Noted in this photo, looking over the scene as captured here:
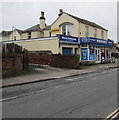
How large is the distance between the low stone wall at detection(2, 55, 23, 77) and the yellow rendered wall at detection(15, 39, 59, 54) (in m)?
8.15

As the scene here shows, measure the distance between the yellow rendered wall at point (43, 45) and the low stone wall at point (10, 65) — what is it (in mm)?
8147

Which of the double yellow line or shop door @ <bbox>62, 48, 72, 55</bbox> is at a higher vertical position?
shop door @ <bbox>62, 48, 72, 55</bbox>

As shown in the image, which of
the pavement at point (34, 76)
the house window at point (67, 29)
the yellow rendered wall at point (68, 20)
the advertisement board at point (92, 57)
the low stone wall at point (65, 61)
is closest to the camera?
the pavement at point (34, 76)

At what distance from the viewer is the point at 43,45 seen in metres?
21.3

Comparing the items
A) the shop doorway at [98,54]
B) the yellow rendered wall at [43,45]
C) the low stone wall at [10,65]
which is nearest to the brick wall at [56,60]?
the yellow rendered wall at [43,45]

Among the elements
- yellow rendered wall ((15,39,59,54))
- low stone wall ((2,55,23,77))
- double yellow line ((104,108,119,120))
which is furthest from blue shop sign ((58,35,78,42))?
double yellow line ((104,108,119,120))

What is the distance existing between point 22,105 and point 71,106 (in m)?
1.75

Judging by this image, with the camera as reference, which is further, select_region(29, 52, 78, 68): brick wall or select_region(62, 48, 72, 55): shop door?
select_region(62, 48, 72, 55): shop door

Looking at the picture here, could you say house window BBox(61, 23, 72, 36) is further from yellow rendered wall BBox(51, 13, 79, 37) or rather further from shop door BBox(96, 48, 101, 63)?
shop door BBox(96, 48, 101, 63)

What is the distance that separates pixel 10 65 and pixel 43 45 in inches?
397

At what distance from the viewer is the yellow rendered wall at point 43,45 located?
20.0 m

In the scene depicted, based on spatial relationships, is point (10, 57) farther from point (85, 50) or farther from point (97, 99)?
point (85, 50)

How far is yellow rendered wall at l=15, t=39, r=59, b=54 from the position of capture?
65.7ft

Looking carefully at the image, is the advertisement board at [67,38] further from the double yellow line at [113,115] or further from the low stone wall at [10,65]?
the double yellow line at [113,115]
